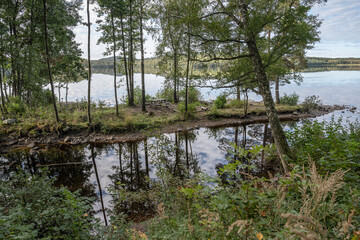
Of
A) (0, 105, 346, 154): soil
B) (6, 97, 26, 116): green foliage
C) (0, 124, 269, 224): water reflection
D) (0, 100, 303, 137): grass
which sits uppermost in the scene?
(6, 97, 26, 116): green foliage

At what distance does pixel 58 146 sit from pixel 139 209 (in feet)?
29.3

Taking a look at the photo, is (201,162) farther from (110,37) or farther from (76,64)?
(76,64)

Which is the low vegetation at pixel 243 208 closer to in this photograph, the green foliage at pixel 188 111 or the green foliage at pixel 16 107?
the green foliage at pixel 188 111

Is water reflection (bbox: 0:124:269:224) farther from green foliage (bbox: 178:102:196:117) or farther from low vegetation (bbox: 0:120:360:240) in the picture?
green foliage (bbox: 178:102:196:117)

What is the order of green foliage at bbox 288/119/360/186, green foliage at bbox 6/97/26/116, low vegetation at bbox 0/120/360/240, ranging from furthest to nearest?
green foliage at bbox 6/97/26/116 → green foliage at bbox 288/119/360/186 → low vegetation at bbox 0/120/360/240

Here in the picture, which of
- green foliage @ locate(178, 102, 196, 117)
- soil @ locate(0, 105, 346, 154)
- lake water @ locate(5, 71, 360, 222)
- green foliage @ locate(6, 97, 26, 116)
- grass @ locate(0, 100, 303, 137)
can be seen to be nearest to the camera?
lake water @ locate(5, 71, 360, 222)

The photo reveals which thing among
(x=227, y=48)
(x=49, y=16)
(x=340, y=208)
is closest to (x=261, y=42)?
(x=227, y=48)

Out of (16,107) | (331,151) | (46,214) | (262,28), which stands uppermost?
(262,28)

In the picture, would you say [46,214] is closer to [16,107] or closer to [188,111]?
[188,111]

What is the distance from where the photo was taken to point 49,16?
41.2ft

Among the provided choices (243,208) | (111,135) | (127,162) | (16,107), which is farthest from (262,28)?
(16,107)

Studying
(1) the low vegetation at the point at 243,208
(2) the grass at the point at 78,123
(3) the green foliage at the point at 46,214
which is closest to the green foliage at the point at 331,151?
(1) the low vegetation at the point at 243,208

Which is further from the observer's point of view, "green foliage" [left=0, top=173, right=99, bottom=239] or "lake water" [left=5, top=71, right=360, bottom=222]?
"lake water" [left=5, top=71, right=360, bottom=222]

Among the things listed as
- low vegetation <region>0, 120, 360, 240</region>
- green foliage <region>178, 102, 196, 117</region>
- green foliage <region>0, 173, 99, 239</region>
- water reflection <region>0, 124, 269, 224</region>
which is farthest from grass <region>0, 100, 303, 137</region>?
low vegetation <region>0, 120, 360, 240</region>
